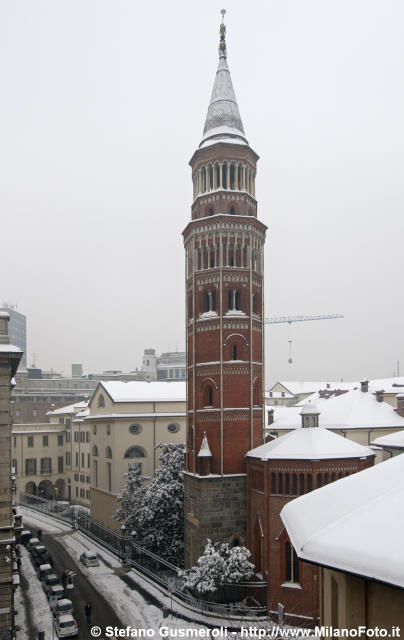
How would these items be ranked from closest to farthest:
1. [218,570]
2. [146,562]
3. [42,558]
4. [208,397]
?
[218,570], [208,397], [146,562], [42,558]

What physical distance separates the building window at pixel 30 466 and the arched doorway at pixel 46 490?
2.02 m

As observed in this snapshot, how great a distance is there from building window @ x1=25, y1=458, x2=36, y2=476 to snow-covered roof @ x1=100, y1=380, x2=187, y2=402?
23.7 metres

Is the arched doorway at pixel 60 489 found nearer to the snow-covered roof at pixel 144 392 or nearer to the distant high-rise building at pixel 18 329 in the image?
the snow-covered roof at pixel 144 392

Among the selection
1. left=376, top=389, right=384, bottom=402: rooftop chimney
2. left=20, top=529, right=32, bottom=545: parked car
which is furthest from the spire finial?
left=20, top=529, right=32, bottom=545: parked car

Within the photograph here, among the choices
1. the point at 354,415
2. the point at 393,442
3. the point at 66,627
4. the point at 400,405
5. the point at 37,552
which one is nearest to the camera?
the point at 66,627

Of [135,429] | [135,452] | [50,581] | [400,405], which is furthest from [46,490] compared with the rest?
[400,405]

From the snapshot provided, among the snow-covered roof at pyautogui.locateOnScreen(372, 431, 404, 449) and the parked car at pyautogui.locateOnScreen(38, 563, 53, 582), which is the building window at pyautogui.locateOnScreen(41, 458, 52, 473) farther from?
the snow-covered roof at pyautogui.locateOnScreen(372, 431, 404, 449)

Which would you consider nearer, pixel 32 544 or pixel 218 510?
pixel 218 510

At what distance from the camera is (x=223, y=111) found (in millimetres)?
42375

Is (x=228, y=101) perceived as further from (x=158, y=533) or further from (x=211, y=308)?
(x=158, y=533)

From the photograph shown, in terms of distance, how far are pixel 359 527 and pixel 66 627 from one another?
29229 mm

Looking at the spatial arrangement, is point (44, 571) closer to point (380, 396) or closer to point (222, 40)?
point (380, 396)

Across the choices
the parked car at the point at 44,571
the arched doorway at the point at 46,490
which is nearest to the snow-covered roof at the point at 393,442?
the parked car at the point at 44,571

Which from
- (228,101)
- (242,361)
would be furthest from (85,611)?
(228,101)
